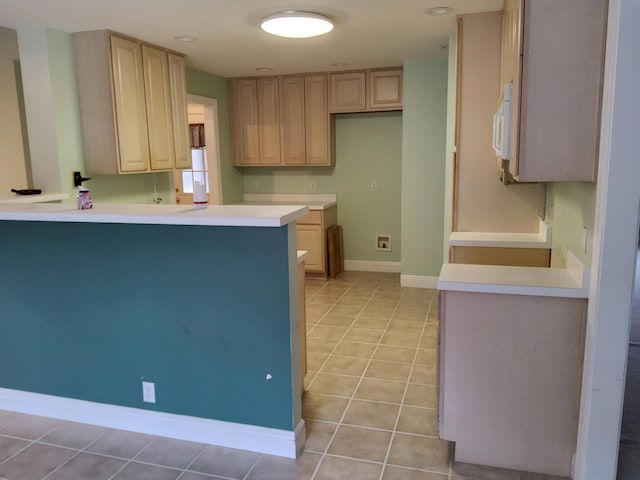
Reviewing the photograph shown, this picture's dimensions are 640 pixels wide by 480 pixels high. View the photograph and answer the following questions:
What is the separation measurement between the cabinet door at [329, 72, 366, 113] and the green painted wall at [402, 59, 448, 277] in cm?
57

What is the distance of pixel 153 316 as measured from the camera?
240cm

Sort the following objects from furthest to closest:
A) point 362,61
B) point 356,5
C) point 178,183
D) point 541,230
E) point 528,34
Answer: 1. point 178,183
2. point 362,61
3. point 541,230
4. point 356,5
5. point 528,34

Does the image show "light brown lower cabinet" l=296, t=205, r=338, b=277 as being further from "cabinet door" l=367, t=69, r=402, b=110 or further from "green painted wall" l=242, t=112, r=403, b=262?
"cabinet door" l=367, t=69, r=402, b=110

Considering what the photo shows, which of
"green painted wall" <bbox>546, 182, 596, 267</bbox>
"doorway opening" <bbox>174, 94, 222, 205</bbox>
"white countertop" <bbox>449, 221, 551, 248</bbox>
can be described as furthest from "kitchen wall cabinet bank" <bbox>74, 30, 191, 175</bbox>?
Result: "green painted wall" <bbox>546, 182, 596, 267</bbox>

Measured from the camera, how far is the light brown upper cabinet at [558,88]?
5.93 feet

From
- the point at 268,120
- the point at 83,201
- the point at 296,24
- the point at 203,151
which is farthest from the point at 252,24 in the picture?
the point at 203,151

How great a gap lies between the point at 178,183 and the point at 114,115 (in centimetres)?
264

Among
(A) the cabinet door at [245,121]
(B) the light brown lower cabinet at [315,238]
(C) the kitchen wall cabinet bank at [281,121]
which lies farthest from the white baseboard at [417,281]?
(A) the cabinet door at [245,121]

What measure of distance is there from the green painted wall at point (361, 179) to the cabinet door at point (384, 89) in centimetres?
32

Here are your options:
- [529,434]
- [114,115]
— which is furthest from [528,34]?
[114,115]

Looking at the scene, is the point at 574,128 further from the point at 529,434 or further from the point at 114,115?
the point at 114,115

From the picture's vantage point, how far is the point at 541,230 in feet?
10.8

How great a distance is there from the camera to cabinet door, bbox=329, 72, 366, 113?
5.26 metres

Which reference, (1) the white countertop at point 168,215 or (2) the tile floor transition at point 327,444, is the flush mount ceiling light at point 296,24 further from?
(2) the tile floor transition at point 327,444
